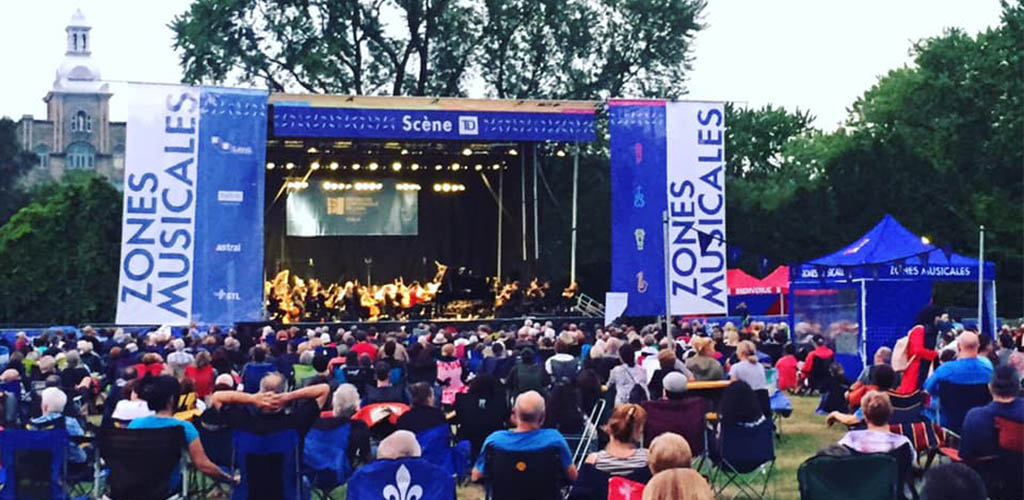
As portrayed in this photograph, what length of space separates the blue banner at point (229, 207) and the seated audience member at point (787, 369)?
32.4 ft

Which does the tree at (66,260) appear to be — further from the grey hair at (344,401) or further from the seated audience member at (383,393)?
the grey hair at (344,401)

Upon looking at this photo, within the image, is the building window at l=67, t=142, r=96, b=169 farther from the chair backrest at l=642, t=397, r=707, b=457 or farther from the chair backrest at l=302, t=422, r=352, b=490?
the chair backrest at l=642, t=397, r=707, b=457

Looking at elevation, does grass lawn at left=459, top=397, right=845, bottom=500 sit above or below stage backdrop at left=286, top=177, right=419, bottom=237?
below

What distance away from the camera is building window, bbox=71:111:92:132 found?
88.2 meters

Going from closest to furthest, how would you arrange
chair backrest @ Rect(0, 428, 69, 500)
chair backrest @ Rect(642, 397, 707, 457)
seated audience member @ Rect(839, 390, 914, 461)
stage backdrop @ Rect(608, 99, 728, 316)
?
1. seated audience member @ Rect(839, 390, 914, 461)
2. chair backrest @ Rect(0, 428, 69, 500)
3. chair backrest @ Rect(642, 397, 707, 457)
4. stage backdrop @ Rect(608, 99, 728, 316)

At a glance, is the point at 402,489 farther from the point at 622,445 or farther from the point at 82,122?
the point at 82,122

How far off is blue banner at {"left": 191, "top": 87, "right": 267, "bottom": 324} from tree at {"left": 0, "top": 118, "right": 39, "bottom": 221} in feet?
86.7

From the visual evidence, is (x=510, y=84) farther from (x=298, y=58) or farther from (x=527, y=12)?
(x=298, y=58)

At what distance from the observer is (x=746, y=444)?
8523 mm

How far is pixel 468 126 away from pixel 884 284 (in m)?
9.78

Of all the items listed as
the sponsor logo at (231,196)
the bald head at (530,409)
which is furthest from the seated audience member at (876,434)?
the sponsor logo at (231,196)

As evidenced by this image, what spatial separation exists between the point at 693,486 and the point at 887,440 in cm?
247

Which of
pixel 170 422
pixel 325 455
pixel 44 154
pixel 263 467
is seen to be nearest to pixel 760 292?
pixel 325 455

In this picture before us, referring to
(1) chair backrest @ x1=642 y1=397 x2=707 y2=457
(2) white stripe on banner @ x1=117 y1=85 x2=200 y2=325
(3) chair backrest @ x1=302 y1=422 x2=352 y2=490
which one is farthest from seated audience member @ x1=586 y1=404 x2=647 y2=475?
(2) white stripe on banner @ x1=117 y1=85 x2=200 y2=325
